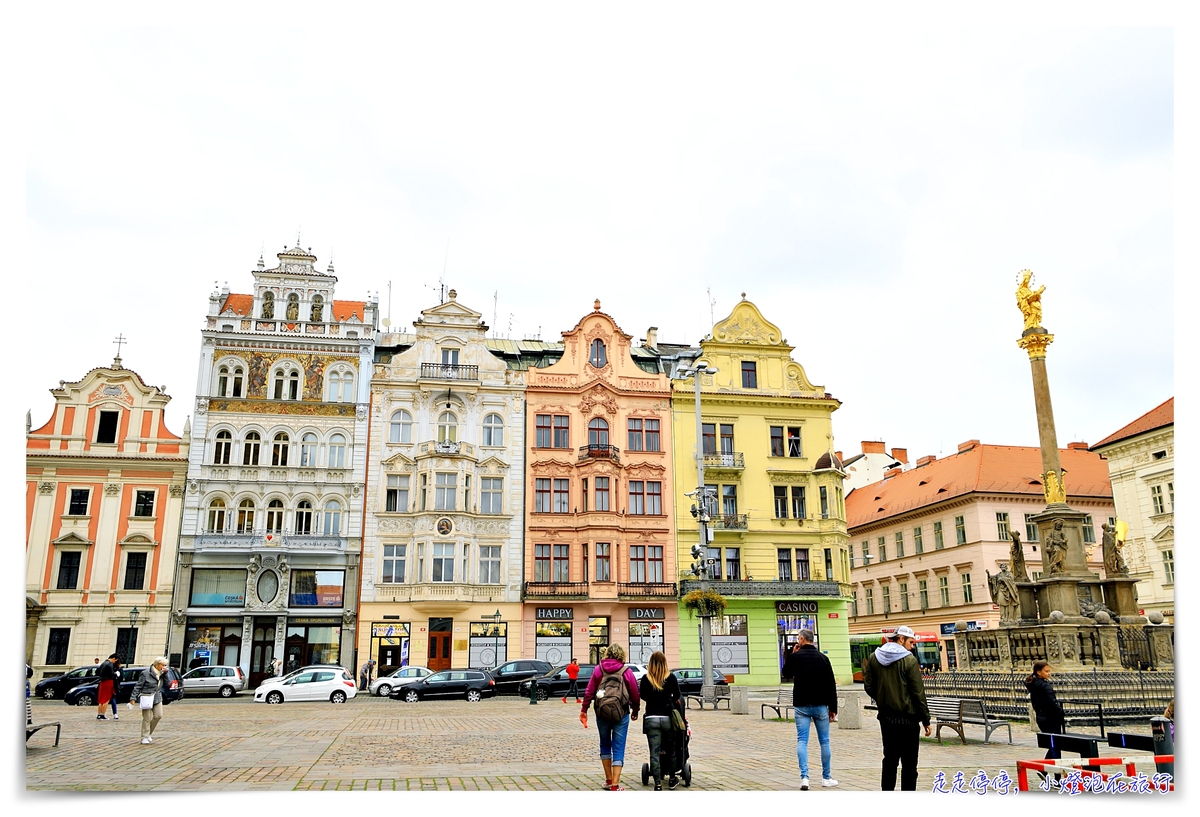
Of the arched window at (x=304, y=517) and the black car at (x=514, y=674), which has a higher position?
the arched window at (x=304, y=517)

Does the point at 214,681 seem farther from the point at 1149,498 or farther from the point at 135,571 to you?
the point at 1149,498

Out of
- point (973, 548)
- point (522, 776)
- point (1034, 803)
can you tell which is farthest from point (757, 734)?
point (973, 548)

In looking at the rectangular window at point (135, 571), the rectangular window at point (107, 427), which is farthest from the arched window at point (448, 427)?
the rectangular window at point (107, 427)

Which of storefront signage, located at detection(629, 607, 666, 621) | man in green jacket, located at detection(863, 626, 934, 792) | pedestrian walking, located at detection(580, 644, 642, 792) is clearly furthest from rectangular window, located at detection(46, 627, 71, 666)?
man in green jacket, located at detection(863, 626, 934, 792)

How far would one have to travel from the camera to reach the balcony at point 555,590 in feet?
143

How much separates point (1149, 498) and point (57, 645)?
47896 millimetres

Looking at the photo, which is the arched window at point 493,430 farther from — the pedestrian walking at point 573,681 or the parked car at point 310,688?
the parked car at point 310,688

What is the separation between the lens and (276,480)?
4375cm

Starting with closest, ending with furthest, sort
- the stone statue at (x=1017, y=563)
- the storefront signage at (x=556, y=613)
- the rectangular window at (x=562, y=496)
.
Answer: the stone statue at (x=1017, y=563) → the storefront signage at (x=556, y=613) → the rectangular window at (x=562, y=496)

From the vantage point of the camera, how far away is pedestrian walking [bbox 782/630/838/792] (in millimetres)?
11008

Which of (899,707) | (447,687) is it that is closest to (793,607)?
(447,687)

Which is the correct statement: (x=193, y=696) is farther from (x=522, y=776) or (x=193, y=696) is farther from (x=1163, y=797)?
(x=1163, y=797)

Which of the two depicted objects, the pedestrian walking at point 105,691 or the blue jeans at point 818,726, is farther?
the pedestrian walking at point 105,691

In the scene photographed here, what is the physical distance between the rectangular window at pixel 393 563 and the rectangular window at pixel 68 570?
43.5ft
